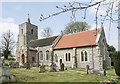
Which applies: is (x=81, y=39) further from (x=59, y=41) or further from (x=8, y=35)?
(x=8, y=35)

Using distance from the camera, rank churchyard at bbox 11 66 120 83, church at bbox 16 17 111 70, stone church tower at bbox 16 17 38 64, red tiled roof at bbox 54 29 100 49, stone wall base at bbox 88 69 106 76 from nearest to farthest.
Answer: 1. churchyard at bbox 11 66 120 83
2. stone wall base at bbox 88 69 106 76
3. church at bbox 16 17 111 70
4. red tiled roof at bbox 54 29 100 49
5. stone church tower at bbox 16 17 38 64

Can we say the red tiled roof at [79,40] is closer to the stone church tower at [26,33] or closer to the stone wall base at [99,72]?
the stone wall base at [99,72]

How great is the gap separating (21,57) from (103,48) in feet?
67.8

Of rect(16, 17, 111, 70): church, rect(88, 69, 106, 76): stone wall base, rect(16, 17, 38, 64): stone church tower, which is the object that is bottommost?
rect(88, 69, 106, 76): stone wall base

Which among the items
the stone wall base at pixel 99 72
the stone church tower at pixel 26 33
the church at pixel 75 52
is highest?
the stone church tower at pixel 26 33

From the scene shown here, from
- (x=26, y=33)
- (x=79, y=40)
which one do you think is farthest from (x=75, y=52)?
(x=26, y=33)

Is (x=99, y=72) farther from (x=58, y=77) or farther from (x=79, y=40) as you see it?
(x=79, y=40)

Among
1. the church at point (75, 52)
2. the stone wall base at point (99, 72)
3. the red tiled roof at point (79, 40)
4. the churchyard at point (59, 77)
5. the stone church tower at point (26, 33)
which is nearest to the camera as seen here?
the churchyard at point (59, 77)

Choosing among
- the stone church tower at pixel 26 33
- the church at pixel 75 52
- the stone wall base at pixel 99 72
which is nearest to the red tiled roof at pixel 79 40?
the church at pixel 75 52

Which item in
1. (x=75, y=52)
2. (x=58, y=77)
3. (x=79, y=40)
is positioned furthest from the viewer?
(x=79, y=40)

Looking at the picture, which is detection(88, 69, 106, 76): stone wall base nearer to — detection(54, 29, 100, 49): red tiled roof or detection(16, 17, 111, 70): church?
detection(16, 17, 111, 70): church

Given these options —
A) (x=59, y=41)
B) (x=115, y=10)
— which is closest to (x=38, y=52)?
(x=59, y=41)

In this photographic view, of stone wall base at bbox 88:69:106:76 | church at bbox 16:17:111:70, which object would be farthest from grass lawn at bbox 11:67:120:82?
church at bbox 16:17:111:70

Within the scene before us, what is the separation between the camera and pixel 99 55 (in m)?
19.3
